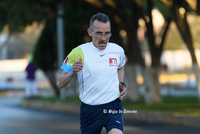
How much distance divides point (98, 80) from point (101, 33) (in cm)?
49

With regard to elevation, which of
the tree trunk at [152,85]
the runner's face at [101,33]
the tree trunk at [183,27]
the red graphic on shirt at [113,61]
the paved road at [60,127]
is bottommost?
the paved road at [60,127]

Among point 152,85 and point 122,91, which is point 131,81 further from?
point 122,91

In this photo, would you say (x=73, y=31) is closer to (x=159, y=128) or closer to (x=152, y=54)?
(x=152, y=54)

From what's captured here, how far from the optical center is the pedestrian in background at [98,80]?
15.3 feet

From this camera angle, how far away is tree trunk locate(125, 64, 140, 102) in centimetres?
1639

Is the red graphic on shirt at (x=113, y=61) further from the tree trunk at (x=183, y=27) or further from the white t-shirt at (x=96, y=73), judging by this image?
the tree trunk at (x=183, y=27)

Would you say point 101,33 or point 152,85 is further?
point 152,85

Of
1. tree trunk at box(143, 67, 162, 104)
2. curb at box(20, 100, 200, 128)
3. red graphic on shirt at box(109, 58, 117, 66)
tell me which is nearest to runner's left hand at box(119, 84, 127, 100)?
red graphic on shirt at box(109, 58, 117, 66)

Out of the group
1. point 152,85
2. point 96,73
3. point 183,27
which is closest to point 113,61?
point 96,73

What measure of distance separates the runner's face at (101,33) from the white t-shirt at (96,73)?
97 mm

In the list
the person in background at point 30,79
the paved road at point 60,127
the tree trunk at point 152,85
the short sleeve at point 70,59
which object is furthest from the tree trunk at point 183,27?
the person in background at point 30,79

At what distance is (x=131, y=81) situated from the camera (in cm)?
1641

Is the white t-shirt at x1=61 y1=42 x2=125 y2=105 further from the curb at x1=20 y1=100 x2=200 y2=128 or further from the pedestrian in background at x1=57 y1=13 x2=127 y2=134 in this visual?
the curb at x1=20 y1=100 x2=200 y2=128

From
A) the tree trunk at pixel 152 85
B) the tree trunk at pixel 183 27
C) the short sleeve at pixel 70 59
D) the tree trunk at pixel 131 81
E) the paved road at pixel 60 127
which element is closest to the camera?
the short sleeve at pixel 70 59
